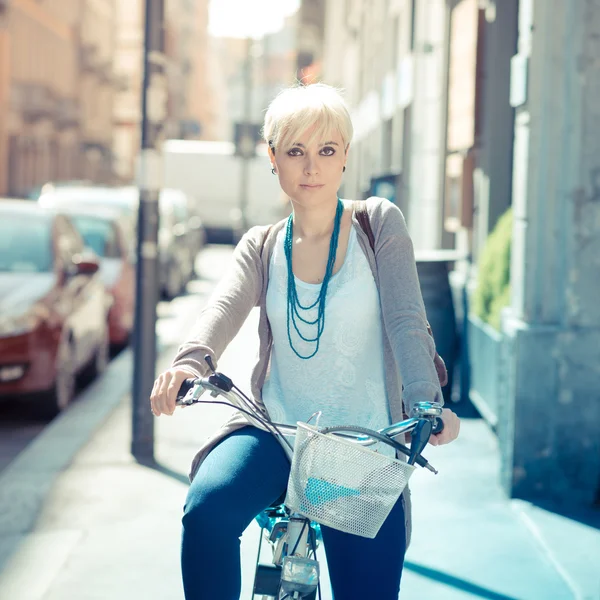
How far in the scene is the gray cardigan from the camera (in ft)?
8.82

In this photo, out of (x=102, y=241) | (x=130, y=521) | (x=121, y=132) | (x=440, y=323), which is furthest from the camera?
(x=121, y=132)

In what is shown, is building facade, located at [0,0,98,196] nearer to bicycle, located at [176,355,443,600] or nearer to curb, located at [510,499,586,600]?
curb, located at [510,499,586,600]

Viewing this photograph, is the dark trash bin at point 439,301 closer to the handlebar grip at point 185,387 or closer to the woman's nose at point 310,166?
the woman's nose at point 310,166

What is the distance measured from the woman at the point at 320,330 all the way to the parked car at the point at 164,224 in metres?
11.6

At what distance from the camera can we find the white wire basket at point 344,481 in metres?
2.34

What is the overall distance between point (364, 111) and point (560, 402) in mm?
17152

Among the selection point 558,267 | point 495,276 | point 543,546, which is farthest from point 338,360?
point 495,276

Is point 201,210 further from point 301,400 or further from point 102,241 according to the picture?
point 301,400

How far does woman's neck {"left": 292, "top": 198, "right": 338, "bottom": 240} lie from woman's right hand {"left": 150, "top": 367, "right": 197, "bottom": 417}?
52 cm

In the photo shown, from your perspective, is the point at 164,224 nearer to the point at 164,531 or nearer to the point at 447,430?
the point at 164,531

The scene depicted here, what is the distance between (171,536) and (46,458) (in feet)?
6.45

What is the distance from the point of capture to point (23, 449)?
7.63m

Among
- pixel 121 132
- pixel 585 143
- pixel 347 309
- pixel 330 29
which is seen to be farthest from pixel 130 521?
pixel 121 132

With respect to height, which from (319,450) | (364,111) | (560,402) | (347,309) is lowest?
(560,402)
